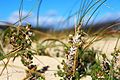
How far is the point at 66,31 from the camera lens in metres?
4.64

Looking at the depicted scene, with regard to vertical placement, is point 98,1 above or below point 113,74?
above

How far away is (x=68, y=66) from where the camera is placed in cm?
247

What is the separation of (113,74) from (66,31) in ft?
6.98

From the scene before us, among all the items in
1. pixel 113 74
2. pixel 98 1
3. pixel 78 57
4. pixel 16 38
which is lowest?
pixel 113 74

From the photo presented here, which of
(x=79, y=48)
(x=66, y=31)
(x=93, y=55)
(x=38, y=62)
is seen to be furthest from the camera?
(x=66, y=31)

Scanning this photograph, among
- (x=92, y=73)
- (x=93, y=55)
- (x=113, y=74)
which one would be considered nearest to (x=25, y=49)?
(x=92, y=73)

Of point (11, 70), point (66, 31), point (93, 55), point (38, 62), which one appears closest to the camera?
point (11, 70)

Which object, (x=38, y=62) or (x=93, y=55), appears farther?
(x=93, y=55)

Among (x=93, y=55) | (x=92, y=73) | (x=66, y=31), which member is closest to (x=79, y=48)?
(x=92, y=73)

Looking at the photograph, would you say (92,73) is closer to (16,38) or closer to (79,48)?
(79,48)

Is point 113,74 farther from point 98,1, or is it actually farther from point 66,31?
point 66,31

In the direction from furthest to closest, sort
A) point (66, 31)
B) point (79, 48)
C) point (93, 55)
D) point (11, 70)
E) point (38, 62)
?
point (66, 31)
point (93, 55)
point (38, 62)
point (11, 70)
point (79, 48)

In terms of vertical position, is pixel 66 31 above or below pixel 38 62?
above

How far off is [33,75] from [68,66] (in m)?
0.30
